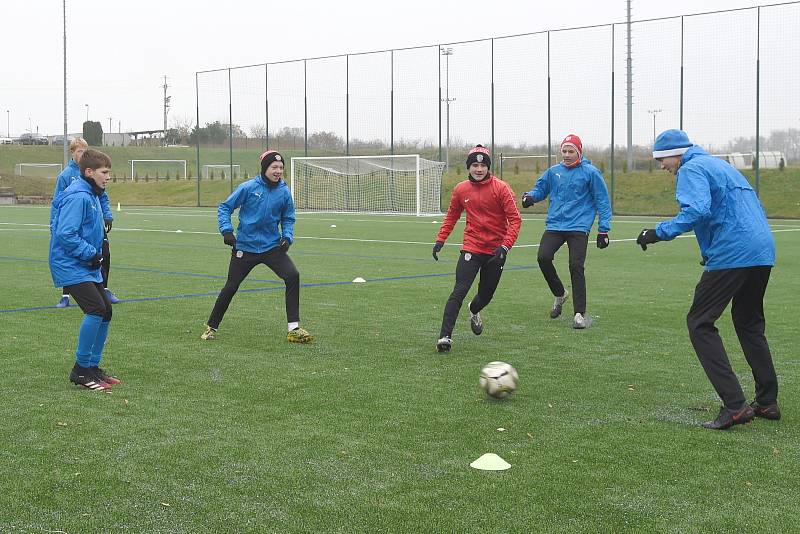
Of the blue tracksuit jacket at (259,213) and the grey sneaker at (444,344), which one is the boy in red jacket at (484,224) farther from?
the blue tracksuit jacket at (259,213)

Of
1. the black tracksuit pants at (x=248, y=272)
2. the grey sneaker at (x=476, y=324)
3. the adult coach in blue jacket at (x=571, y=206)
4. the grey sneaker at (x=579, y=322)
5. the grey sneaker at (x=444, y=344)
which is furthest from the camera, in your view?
the adult coach in blue jacket at (x=571, y=206)

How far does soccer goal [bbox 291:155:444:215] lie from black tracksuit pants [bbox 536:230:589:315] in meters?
31.4

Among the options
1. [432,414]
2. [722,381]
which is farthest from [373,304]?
[722,381]

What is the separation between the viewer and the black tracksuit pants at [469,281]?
8.73 metres

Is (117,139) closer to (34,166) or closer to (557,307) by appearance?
(34,166)

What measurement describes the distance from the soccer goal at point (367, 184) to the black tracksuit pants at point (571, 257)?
31.4m

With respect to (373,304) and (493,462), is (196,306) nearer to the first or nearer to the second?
(373,304)

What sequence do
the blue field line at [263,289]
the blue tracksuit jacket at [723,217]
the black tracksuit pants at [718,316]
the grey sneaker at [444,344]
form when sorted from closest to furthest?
the blue tracksuit jacket at [723,217], the black tracksuit pants at [718,316], the grey sneaker at [444,344], the blue field line at [263,289]

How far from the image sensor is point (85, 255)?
6.88m

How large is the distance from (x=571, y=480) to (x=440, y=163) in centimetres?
3907

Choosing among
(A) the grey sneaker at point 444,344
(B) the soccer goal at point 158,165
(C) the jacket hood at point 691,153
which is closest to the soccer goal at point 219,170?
(B) the soccer goal at point 158,165

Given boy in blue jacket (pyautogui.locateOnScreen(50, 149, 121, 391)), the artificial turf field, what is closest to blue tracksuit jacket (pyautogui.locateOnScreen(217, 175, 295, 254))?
the artificial turf field

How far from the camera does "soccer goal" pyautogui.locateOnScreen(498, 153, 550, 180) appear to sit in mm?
43906

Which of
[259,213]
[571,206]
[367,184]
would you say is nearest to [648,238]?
[259,213]
